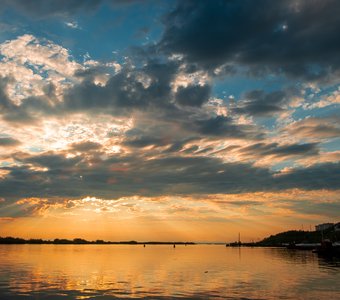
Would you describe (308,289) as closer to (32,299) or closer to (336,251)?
(32,299)

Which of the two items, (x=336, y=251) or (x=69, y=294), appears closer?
(x=69, y=294)

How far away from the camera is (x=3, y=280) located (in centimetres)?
6172

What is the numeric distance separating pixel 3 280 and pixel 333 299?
165 feet

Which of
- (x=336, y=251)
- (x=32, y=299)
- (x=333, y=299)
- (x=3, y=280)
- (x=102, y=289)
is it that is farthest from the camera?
(x=336, y=251)

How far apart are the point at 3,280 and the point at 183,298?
32603 mm

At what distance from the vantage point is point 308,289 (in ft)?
188

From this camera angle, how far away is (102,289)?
177ft

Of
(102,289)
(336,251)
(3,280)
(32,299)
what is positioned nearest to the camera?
(32,299)

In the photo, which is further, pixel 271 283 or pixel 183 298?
pixel 271 283

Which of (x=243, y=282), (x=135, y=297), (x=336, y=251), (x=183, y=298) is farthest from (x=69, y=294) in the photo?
(x=336, y=251)

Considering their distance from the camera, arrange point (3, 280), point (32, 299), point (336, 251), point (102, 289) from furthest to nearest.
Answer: point (336, 251) < point (3, 280) < point (102, 289) < point (32, 299)

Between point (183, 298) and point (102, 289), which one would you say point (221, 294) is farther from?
point (102, 289)

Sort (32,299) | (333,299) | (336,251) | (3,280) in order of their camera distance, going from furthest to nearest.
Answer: (336,251)
(3,280)
(333,299)
(32,299)

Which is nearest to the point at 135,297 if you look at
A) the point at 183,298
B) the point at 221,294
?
the point at 183,298
